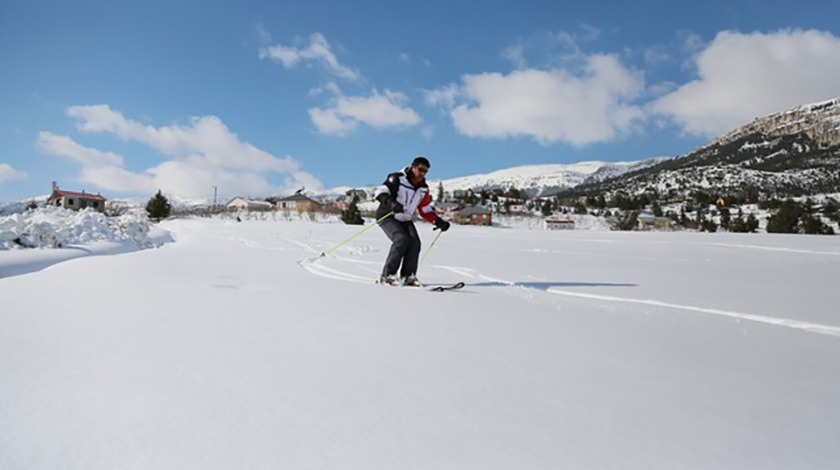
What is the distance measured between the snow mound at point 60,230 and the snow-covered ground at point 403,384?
20.9 feet

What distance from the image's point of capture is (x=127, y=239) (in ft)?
38.1

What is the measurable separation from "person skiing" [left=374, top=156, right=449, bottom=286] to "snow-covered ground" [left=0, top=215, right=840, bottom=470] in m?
1.68

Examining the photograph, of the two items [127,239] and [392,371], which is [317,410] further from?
[127,239]

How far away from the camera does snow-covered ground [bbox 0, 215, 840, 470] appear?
1009mm

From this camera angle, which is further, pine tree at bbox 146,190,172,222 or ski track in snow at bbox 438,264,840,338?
pine tree at bbox 146,190,172,222

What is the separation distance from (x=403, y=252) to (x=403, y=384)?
11.0 ft

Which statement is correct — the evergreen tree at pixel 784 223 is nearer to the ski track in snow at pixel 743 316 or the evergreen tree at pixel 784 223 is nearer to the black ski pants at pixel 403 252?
the ski track in snow at pixel 743 316

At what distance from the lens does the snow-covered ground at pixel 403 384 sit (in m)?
1.01

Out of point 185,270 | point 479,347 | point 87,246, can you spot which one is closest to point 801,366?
point 479,347

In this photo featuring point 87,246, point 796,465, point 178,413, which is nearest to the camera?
point 796,465

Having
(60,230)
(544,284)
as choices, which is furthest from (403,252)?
(60,230)

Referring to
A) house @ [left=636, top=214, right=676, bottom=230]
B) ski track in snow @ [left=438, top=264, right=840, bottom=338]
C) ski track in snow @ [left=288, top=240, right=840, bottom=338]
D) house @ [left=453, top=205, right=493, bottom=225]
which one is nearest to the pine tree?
house @ [left=453, top=205, right=493, bottom=225]

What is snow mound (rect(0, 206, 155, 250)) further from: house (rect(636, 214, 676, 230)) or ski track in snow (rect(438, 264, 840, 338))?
house (rect(636, 214, 676, 230))

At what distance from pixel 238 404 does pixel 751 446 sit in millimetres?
1397
